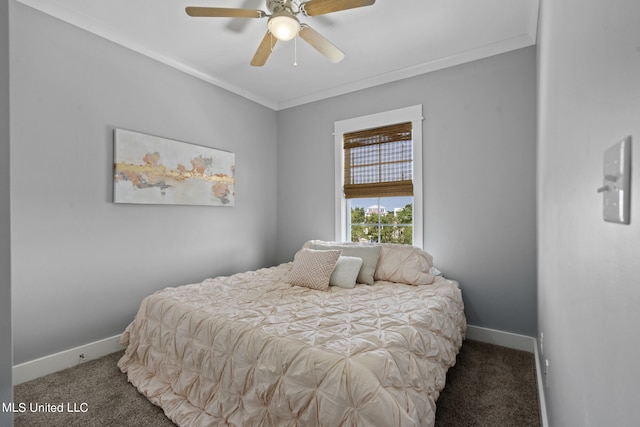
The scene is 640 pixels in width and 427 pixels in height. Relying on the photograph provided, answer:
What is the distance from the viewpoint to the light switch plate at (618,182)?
18.7 inches

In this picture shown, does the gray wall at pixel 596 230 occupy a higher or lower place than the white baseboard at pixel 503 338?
higher

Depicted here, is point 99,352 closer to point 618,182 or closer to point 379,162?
point 379,162

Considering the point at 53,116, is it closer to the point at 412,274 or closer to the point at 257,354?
the point at 257,354

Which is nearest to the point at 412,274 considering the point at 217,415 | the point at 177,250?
the point at 217,415

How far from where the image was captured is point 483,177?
9.86ft

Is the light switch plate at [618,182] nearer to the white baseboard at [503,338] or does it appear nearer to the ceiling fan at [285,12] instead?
the ceiling fan at [285,12]

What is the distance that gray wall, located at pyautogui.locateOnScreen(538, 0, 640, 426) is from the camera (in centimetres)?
48

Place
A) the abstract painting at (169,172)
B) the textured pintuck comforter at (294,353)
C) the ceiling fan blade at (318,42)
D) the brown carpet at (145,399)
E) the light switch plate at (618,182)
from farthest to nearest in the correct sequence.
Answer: the abstract painting at (169,172), the ceiling fan blade at (318,42), the brown carpet at (145,399), the textured pintuck comforter at (294,353), the light switch plate at (618,182)

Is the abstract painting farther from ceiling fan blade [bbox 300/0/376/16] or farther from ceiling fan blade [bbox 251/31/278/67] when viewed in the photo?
ceiling fan blade [bbox 300/0/376/16]

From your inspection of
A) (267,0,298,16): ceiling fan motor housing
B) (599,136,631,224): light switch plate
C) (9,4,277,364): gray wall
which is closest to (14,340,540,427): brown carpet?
(9,4,277,364): gray wall

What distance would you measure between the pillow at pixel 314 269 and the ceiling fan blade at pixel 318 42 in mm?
1639

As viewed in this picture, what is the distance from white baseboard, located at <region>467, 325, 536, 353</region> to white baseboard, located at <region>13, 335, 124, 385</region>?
3230 mm

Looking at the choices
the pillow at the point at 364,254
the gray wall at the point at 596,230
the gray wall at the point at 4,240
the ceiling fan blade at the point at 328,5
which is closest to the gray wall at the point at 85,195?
the pillow at the point at 364,254

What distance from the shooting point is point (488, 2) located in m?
2.38
